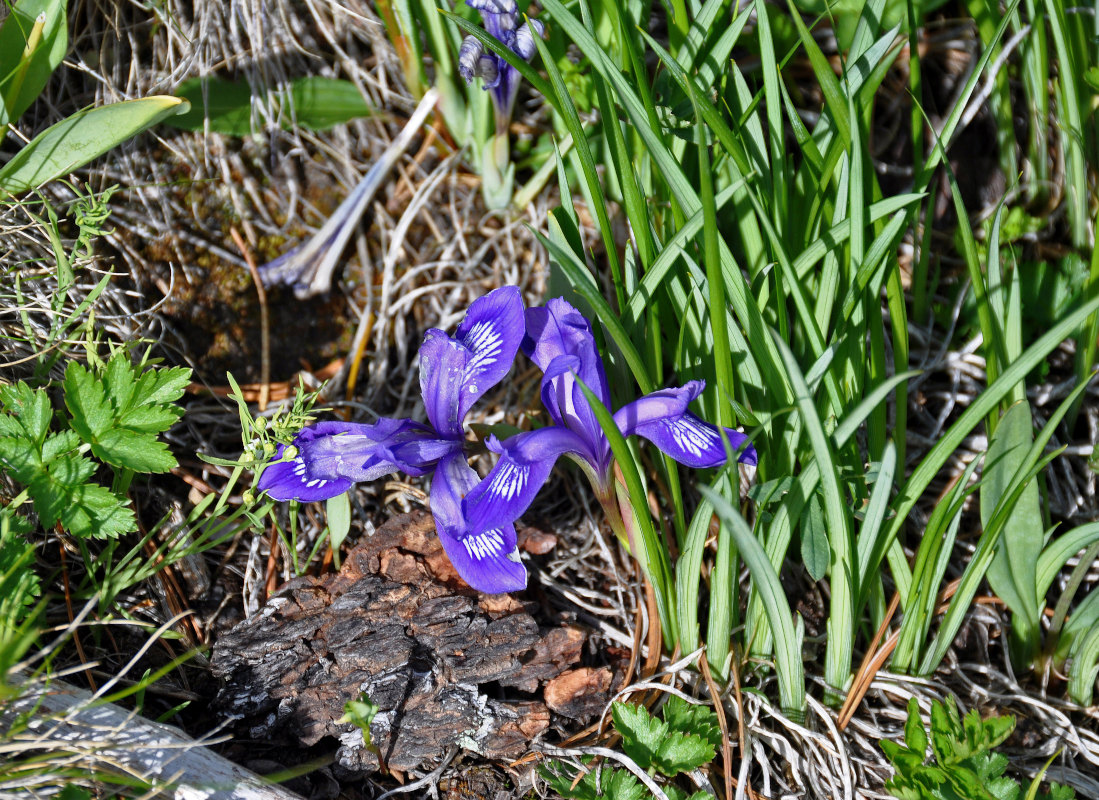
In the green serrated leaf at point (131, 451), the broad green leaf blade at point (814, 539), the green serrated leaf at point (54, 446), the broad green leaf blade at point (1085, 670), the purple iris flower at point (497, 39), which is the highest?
the purple iris flower at point (497, 39)

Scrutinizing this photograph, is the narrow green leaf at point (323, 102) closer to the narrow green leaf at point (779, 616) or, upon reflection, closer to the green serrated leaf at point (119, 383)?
the green serrated leaf at point (119, 383)

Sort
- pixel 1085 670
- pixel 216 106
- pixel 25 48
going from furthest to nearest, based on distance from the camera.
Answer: pixel 216 106 < pixel 25 48 < pixel 1085 670

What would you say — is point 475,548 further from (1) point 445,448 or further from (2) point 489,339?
(2) point 489,339

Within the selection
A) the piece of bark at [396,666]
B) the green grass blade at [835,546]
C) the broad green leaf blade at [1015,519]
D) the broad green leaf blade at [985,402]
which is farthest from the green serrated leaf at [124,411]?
the broad green leaf blade at [1015,519]

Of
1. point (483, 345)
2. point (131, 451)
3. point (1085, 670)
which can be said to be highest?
point (483, 345)

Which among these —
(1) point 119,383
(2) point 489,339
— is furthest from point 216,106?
(2) point 489,339

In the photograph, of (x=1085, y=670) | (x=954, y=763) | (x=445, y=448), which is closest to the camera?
(x=954, y=763)
